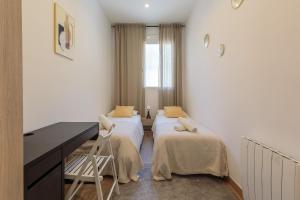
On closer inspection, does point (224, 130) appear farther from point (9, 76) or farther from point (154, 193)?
point (9, 76)

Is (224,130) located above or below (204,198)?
above

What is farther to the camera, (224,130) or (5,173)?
(224,130)

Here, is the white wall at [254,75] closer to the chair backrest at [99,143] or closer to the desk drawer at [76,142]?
the chair backrest at [99,143]

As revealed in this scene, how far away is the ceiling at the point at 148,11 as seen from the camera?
13.8 ft

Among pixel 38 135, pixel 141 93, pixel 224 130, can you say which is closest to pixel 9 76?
pixel 38 135

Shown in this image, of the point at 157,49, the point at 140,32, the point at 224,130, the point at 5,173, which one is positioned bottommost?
the point at 224,130

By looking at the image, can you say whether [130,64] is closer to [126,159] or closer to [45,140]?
[126,159]

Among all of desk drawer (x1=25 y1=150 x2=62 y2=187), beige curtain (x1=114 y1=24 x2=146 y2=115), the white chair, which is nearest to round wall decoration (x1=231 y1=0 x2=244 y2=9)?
the white chair

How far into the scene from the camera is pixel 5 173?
617 mm

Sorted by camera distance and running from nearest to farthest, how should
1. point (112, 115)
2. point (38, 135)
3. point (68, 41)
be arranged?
point (38, 135) → point (68, 41) → point (112, 115)

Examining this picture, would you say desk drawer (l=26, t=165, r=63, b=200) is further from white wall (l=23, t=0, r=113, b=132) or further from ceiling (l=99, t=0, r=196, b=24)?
ceiling (l=99, t=0, r=196, b=24)

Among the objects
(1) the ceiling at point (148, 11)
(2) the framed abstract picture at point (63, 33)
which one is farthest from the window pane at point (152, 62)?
(2) the framed abstract picture at point (63, 33)

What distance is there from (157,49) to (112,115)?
6.76 ft

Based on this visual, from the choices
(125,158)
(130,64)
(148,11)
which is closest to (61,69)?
(125,158)
